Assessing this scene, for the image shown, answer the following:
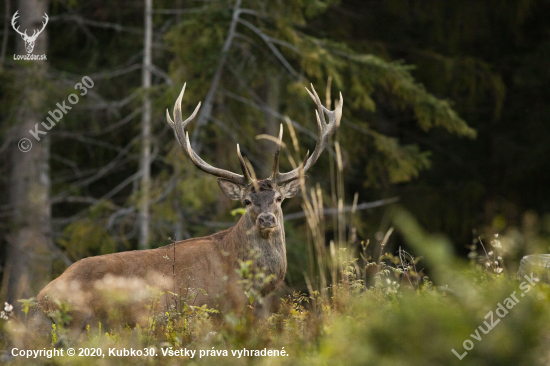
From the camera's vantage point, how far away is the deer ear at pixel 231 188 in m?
6.70

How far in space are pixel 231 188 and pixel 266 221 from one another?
0.92 meters

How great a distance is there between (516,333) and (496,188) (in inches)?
641

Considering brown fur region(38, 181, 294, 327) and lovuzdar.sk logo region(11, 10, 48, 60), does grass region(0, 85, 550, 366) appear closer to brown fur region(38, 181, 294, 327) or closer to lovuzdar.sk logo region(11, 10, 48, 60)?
brown fur region(38, 181, 294, 327)

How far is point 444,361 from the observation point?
227 cm

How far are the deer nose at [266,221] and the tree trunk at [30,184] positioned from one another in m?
8.19

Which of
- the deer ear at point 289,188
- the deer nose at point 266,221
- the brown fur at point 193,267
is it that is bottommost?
the brown fur at point 193,267

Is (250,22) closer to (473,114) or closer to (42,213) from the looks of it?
(42,213)

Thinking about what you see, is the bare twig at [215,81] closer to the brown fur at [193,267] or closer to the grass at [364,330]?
the brown fur at [193,267]

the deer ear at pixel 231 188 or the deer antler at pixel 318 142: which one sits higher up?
the deer antler at pixel 318 142

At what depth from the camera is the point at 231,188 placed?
6754 millimetres

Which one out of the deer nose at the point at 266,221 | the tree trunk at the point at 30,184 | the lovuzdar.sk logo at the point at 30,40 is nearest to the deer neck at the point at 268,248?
the deer nose at the point at 266,221

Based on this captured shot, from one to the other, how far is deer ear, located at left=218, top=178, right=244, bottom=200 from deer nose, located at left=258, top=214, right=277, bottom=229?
29.0 inches

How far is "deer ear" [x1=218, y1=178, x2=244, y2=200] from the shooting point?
264 inches

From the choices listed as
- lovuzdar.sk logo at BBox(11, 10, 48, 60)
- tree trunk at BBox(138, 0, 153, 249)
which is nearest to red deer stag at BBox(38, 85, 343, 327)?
tree trunk at BBox(138, 0, 153, 249)
